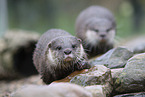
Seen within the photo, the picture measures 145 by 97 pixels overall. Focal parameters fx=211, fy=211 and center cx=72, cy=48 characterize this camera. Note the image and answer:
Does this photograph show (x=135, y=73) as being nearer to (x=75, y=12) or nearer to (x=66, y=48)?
(x=66, y=48)

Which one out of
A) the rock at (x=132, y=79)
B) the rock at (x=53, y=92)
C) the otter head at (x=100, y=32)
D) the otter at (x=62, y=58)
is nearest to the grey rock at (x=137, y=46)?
the otter head at (x=100, y=32)

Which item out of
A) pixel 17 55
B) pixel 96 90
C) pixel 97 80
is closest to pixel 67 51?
pixel 97 80

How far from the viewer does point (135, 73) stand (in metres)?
3.34

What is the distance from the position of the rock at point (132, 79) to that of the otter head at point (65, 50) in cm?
81

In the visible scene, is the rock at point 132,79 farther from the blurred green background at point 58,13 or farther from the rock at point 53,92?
the blurred green background at point 58,13

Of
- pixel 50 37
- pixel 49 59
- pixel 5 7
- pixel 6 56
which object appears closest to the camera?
pixel 49 59

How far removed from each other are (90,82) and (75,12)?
33.9 feet

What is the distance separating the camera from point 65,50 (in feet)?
11.2

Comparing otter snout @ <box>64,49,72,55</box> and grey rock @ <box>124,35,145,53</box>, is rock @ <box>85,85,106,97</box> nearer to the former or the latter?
otter snout @ <box>64,49,72,55</box>

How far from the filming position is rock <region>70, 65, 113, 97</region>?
122 inches

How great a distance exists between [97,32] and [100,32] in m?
0.10

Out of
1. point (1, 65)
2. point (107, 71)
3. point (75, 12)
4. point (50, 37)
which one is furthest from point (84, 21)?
point (75, 12)

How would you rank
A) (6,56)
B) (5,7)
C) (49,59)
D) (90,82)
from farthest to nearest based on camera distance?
1. (5,7)
2. (6,56)
3. (49,59)
4. (90,82)

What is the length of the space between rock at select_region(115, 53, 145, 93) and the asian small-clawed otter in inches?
75.4
